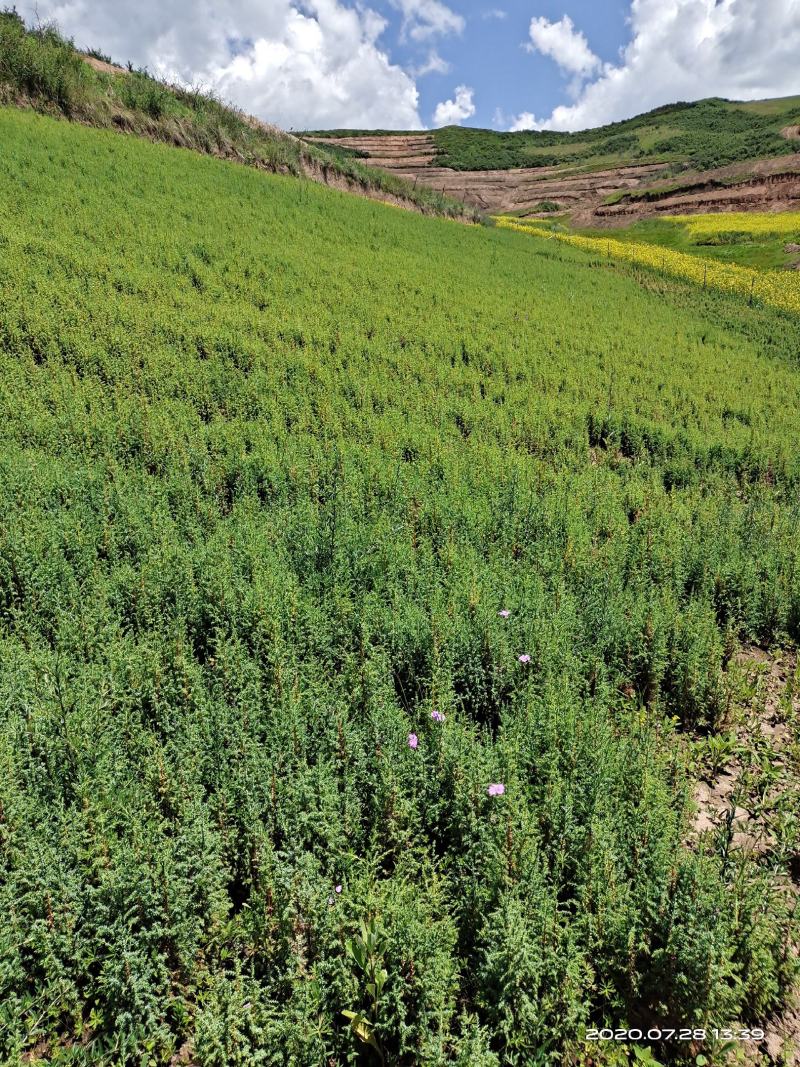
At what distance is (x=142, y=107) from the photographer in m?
29.1

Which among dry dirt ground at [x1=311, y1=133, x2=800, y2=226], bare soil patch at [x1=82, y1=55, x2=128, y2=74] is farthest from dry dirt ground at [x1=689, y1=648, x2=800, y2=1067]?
dry dirt ground at [x1=311, y1=133, x2=800, y2=226]

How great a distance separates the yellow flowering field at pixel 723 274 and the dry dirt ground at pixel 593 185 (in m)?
24.0

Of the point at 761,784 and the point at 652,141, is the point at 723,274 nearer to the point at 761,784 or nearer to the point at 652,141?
the point at 761,784

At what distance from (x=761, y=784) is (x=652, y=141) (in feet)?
440

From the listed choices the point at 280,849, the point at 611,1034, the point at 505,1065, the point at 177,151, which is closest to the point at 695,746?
the point at 611,1034

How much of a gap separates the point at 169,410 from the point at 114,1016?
23.8ft

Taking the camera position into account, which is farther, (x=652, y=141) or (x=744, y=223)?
(x=652, y=141)

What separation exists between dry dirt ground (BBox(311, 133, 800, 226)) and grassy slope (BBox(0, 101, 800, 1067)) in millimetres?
61625

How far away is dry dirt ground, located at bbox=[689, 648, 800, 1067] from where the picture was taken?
8.67 ft
